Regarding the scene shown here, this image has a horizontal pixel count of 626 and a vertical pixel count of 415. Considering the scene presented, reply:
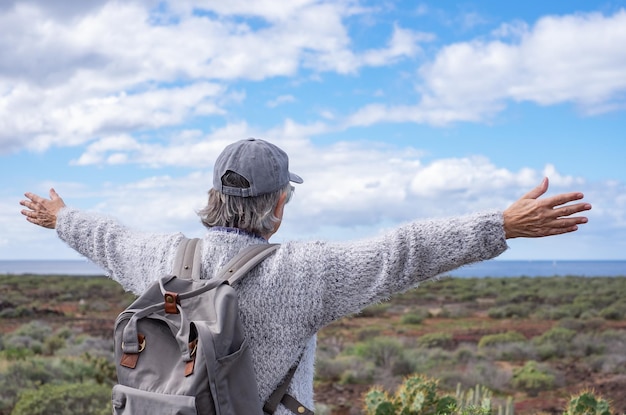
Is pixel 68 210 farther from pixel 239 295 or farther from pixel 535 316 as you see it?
pixel 535 316

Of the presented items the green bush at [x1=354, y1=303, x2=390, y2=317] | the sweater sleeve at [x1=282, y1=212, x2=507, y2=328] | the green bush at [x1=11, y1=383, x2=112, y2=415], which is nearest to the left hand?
the sweater sleeve at [x1=282, y1=212, x2=507, y2=328]

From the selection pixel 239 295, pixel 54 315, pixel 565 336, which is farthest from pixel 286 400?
pixel 54 315

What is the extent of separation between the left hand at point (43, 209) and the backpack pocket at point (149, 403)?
1.22 meters

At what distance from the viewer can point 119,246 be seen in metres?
2.83

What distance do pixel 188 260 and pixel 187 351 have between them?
0.41 metres

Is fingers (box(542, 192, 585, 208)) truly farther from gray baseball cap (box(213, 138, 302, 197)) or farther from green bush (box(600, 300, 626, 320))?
green bush (box(600, 300, 626, 320))

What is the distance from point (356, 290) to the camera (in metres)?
2.37

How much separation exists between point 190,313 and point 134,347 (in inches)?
7.8

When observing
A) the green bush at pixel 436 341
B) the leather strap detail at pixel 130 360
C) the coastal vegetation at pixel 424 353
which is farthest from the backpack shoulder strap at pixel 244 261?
the green bush at pixel 436 341

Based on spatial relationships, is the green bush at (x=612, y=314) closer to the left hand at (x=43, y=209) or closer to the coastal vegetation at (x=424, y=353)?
the coastal vegetation at (x=424, y=353)

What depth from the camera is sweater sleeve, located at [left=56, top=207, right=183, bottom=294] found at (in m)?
2.61

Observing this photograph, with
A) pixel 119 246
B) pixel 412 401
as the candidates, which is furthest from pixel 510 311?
pixel 119 246

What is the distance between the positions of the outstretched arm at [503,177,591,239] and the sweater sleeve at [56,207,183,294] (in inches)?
44.5

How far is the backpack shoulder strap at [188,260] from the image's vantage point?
238 cm
